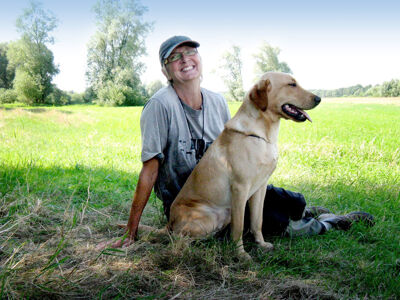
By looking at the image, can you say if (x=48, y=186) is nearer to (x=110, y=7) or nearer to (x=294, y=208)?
(x=294, y=208)

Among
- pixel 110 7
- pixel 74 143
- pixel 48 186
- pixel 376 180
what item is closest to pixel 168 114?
pixel 48 186

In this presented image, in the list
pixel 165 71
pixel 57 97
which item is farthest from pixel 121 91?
pixel 165 71

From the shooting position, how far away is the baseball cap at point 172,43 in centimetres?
310

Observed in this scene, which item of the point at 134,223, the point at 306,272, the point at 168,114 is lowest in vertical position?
the point at 306,272

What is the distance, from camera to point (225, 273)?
2.36 meters

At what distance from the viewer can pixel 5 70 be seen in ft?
112

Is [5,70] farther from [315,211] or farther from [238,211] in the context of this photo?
[238,211]

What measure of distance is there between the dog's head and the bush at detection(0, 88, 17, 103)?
35.2m

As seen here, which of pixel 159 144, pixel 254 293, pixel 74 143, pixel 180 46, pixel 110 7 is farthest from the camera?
pixel 110 7

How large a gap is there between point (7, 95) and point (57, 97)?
4.58 m

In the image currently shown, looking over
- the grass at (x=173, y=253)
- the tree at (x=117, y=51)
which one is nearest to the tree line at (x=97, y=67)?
the tree at (x=117, y=51)

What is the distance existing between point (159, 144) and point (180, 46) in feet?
3.33

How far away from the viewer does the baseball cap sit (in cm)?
310

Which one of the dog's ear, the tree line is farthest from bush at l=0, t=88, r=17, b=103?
the dog's ear
